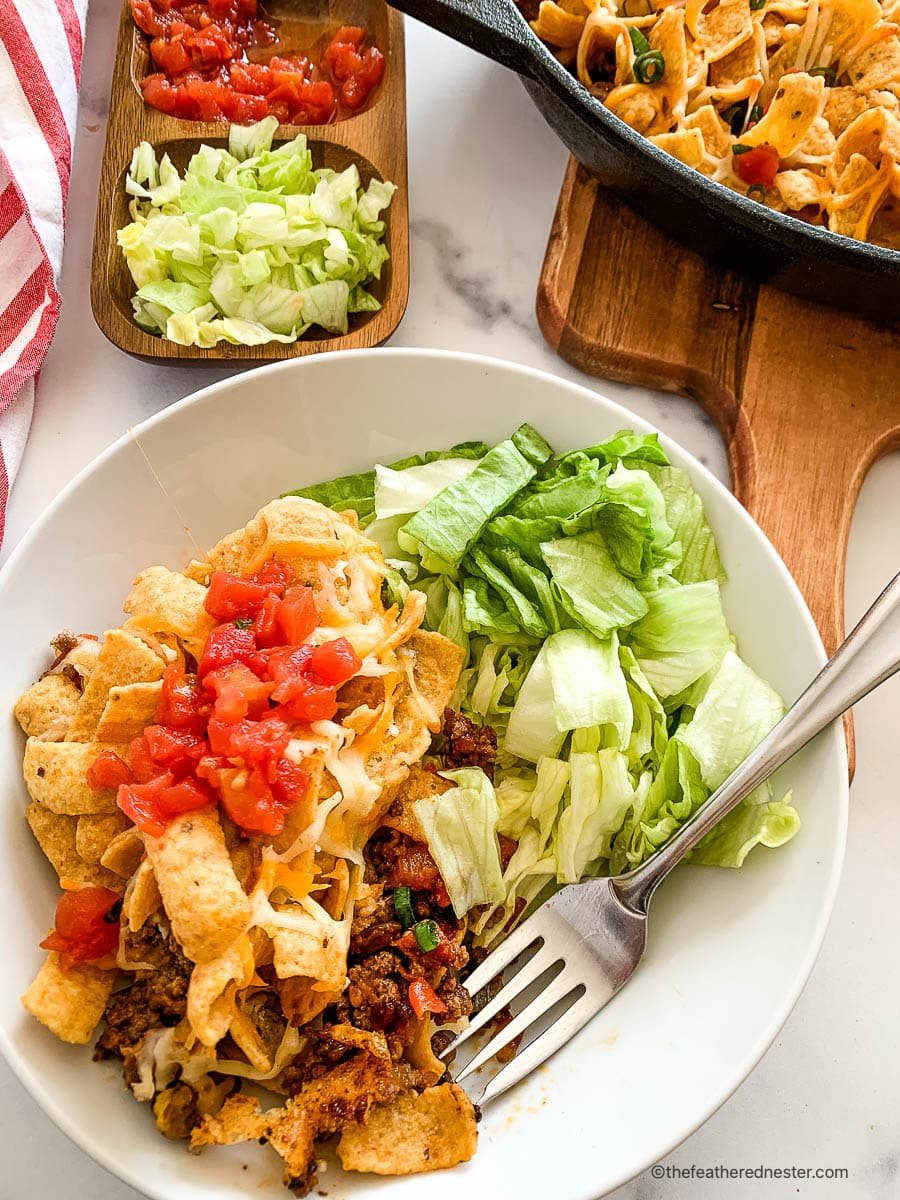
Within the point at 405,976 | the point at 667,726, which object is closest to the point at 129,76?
the point at 667,726

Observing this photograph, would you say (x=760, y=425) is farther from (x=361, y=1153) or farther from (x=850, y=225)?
(x=361, y=1153)

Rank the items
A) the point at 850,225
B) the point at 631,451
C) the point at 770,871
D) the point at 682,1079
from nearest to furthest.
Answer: the point at 682,1079 → the point at 770,871 → the point at 631,451 → the point at 850,225

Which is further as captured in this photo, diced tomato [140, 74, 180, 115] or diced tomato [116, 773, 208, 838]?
diced tomato [140, 74, 180, 115]

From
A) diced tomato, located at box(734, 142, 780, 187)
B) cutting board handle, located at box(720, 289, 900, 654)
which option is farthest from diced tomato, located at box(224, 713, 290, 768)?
diced tomato, located at box(734, 142, 780, 187)

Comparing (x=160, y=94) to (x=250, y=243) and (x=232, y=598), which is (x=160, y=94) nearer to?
(x=250, y=243)

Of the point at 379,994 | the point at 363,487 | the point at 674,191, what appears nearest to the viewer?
the point at 379,994

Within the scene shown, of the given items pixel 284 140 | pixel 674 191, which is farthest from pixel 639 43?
pixel 284 140

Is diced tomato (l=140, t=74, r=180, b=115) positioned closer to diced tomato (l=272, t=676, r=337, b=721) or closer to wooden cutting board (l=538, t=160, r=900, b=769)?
wooden cutting board (l=538, t=160, r=900, b=769)
